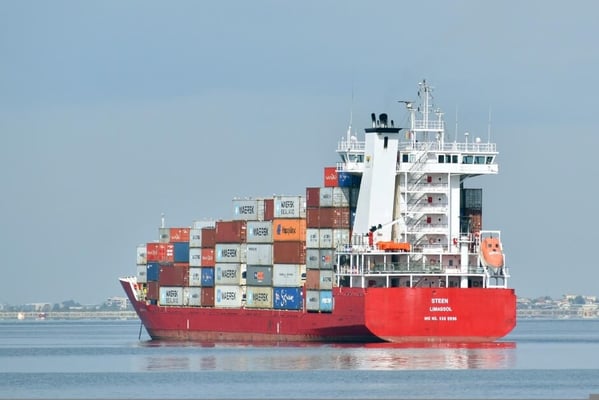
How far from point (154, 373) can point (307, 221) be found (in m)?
19.9

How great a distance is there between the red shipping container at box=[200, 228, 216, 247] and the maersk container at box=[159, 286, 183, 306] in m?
4.25

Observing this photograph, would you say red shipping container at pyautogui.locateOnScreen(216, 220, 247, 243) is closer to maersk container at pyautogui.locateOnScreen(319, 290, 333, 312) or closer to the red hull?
maersk container at pyautogui.locateOnScreen(319, 290, 333, 312)

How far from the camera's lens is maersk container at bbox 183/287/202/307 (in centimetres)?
9769

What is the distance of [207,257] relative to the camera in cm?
9688

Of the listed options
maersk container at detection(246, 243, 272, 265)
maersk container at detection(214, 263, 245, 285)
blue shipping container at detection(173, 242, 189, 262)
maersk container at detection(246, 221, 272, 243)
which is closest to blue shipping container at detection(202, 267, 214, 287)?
maersk container at detection(214, 263, 245, 285)

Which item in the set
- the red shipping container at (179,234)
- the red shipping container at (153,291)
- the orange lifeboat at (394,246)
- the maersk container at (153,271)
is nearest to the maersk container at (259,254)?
the orange lifeboat at (394,246)

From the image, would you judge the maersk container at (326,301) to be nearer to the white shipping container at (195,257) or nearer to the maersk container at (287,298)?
the maersk container at (287,298)

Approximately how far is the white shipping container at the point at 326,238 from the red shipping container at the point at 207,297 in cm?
1213

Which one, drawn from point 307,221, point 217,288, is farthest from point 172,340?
point 307,221

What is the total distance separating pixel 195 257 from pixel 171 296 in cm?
391

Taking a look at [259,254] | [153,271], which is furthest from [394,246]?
[153,271]

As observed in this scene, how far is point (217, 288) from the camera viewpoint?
3770 inches

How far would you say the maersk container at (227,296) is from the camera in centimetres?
9406

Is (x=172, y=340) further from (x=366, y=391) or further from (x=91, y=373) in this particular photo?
(x=366, y=391)
